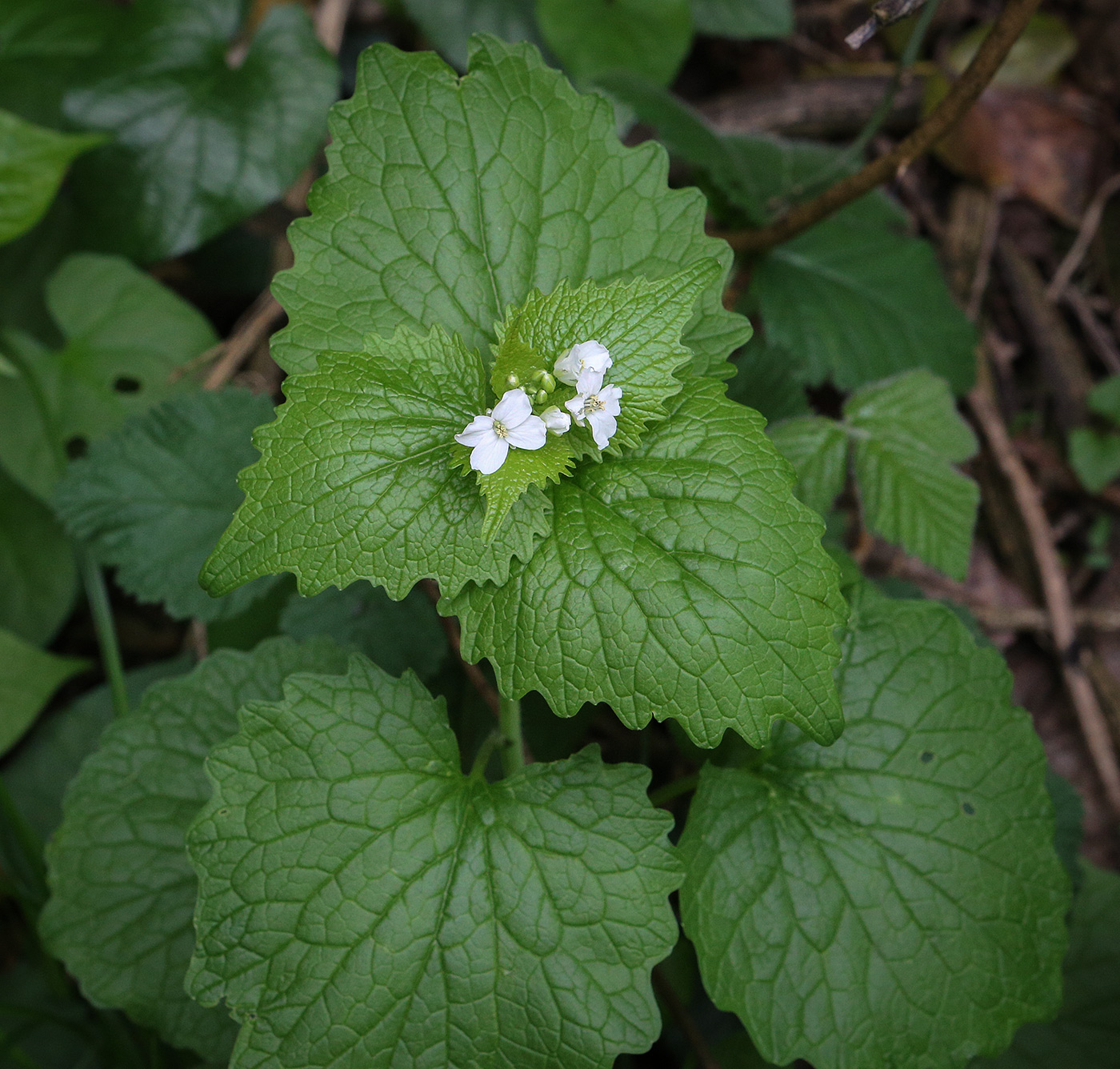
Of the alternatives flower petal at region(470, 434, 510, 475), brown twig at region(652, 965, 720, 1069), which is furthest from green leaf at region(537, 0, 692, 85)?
brown twig at region(652, 965, 720, 1069)

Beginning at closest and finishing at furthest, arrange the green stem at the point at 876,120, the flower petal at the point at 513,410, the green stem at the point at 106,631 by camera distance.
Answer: the flower petal at the point at 513,410
the green stem at the point at 876,120
the green stem at the point at 106,631

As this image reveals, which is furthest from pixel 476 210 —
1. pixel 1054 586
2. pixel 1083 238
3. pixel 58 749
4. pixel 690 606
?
pixel 1083 238

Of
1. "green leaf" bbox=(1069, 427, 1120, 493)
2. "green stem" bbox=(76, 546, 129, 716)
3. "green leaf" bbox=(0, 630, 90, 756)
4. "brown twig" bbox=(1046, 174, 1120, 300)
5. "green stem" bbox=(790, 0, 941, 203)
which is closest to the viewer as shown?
"green stem" bbox=(790, 0, 941, 203)

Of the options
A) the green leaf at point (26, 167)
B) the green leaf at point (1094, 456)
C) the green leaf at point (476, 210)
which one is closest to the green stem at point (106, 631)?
the green leaf at point (26, 167)

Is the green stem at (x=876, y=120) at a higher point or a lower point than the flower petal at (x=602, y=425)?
higher

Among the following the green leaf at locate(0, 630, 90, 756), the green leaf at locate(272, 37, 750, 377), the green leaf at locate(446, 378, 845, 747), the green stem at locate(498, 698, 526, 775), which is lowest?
the green leaf at locate(0, 630, 90, 756)

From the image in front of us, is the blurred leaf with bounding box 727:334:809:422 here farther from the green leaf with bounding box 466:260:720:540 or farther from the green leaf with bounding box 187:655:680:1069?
the green leaf with bounding box 187:655:680:1069

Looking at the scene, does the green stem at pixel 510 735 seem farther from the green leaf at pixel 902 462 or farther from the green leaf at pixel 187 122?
the green leaf at pixel 187 122
